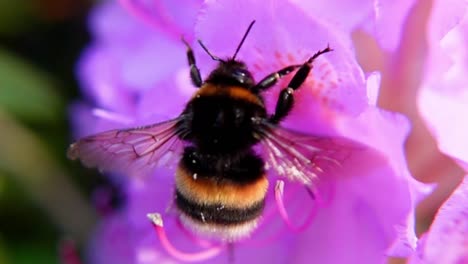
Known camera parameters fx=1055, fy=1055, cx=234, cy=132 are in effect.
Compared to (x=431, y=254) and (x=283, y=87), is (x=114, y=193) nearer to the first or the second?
(x=283, y=87)

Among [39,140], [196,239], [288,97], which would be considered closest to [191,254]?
[196,239]

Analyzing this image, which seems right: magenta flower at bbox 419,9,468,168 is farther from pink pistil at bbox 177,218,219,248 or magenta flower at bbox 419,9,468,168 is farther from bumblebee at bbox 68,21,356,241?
pink pistil at bbox 177,218,219,248

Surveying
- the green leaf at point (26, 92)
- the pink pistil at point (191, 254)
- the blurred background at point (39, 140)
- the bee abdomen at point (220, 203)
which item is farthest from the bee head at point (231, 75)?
the green leaf at point (26, 92)

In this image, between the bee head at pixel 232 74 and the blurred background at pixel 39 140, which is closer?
the bee head at pixel 232 74

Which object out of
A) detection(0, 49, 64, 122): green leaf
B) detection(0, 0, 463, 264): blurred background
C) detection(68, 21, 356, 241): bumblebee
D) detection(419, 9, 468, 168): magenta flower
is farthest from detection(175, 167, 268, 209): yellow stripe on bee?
detection(0, 49, 64, 122): green leaf

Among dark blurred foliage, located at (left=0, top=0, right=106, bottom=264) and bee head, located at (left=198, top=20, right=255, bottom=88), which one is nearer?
bee head, located at (left=198, top=20, right=255, bottom=88)

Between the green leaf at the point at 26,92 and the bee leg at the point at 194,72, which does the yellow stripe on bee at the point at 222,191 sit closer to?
the bee leg at the point at 194,72
